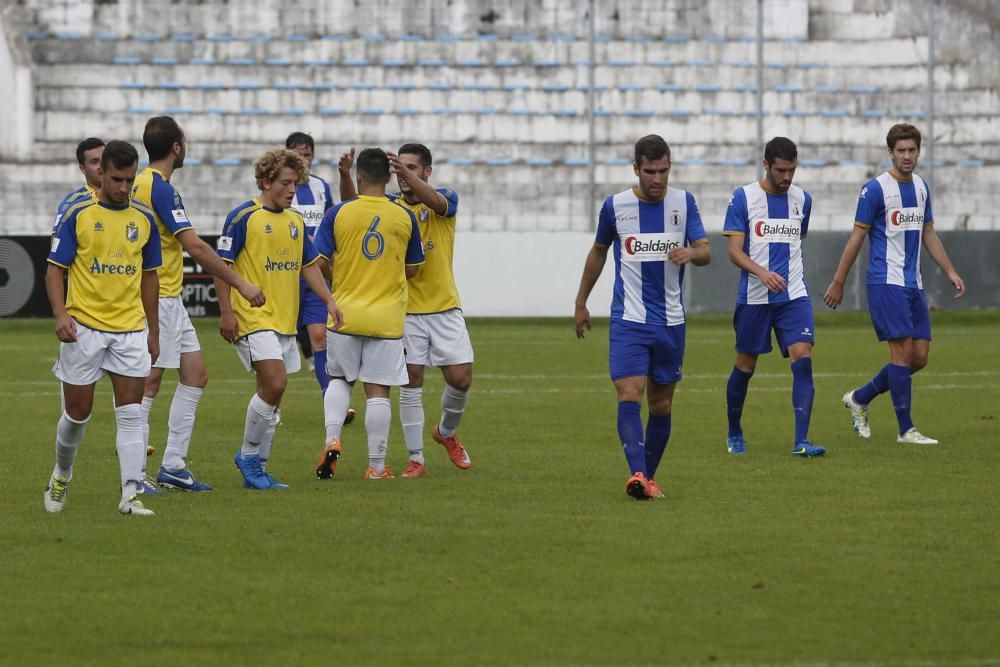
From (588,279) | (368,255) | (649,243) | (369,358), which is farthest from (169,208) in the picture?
(649,243)

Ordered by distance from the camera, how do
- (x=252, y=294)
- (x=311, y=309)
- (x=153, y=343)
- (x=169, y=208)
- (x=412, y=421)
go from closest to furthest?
(x=252, y=294) → (x=153, y=343) → (x=169, y=208) → (x=412, y=421) → (x=311, y=309)

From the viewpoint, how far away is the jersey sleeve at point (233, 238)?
9.59 m

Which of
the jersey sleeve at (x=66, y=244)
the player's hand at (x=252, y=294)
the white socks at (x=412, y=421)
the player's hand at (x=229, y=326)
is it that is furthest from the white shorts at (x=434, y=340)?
the jersey sleeve at (x=66, y=244)

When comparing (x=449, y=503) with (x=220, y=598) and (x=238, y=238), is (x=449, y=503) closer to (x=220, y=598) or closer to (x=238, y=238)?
(x=238, y=238)

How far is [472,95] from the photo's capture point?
32.2 metres

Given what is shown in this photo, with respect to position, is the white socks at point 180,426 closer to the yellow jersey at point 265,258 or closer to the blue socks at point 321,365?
the yellow jersey at point 265,258

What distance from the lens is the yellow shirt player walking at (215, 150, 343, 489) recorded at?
955 centimetres

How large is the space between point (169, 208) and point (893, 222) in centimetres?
528

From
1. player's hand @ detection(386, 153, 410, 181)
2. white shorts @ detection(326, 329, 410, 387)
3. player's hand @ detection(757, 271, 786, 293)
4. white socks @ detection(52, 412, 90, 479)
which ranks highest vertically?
player's hand @ detection(386, 153, 410, 181)

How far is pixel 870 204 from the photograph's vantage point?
11.9 m

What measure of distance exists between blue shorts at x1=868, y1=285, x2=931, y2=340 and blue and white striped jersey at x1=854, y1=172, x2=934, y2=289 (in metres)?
0.06

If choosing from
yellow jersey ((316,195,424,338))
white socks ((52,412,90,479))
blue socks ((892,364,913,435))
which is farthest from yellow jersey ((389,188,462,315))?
blue socks ((892,364,913,435))

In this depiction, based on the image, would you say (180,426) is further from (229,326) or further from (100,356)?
(100,356)

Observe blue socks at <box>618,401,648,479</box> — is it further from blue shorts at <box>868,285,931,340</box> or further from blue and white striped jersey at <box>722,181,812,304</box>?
blue shorts at <box>868,285,931,340</box>
